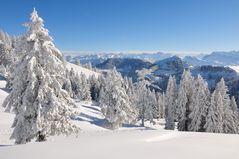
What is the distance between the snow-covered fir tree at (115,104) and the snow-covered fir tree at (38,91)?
3038 centimetres

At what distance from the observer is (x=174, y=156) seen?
12.6m

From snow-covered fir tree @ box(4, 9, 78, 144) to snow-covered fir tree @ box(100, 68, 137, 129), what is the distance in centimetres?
3038

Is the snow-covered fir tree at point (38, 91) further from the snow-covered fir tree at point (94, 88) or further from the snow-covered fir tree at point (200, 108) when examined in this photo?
the snow-covered fir tree at point (94, 88)

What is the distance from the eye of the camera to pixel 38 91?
19.5m

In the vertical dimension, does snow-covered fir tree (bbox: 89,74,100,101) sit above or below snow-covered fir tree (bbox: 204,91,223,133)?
below

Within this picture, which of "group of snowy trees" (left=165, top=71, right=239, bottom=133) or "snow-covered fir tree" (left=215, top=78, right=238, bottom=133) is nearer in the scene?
"group of snowy trees" (left=165, top=71, right=239, bottom=133)

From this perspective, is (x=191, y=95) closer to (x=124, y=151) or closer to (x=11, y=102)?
(x=11, y=102)

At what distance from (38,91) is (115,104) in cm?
3274

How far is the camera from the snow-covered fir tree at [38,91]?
19.6 metres

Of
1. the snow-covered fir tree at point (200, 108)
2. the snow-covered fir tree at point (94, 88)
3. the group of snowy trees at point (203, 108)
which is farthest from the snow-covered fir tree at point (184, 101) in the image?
the snow-covered fir tree at point (94, 88)

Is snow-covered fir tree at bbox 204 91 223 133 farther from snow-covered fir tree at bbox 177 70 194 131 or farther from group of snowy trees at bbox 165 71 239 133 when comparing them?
snow-covered fir tree at bbox 177 70 194 131

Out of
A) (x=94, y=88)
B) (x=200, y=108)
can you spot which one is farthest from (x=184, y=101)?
(x=94, y=88)

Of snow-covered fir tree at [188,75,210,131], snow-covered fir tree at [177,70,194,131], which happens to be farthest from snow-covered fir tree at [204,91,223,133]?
snow-covered fir tree at [177,70,194,131]

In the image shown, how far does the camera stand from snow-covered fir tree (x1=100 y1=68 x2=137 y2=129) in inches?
2016
